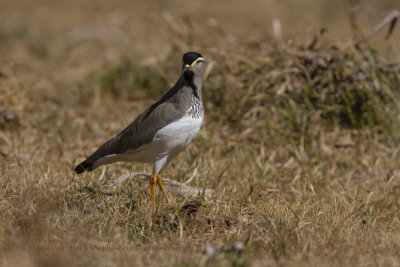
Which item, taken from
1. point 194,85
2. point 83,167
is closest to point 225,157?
point 194,85

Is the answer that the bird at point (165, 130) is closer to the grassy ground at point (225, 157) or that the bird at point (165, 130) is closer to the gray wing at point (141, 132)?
the gray wing at point (141, 132)

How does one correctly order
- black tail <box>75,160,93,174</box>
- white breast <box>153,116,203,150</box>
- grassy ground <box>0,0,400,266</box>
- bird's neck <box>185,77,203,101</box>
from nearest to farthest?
grassy ground <box>0,0,400,266</box> < white breast <box>153,116,203,150</box> < bird's neck <box>185,77,203,101</box> < black tail <box>75,160,93,174</box>

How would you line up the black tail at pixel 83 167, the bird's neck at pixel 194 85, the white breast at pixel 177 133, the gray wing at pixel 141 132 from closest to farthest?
the white breast at pixel 177 133 → the gray wing at pixel 141 132 → the bird's neck at pixel 194 85 → the black tail at pixel 83 167

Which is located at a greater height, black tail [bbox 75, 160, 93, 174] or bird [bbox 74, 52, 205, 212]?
bird [bbox 74, 52, 205, 212]

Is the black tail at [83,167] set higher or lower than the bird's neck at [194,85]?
lower

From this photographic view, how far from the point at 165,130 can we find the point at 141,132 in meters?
0.28

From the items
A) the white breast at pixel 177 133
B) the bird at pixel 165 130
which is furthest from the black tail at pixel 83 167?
the white breast at pixel 177 133

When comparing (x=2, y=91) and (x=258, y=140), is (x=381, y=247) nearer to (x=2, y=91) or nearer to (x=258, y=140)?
(x=258, y=140)

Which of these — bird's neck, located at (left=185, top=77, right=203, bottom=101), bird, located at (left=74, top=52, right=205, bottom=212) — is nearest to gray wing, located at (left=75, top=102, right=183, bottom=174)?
bird, located at (left=74, top=52, right=205, bottom=212)

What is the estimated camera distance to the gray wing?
4.33 metres

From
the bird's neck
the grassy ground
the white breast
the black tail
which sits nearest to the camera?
the grassy ground

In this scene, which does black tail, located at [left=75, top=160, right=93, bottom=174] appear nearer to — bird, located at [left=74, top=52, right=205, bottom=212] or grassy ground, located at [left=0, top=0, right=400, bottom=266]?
bird, located at [left=74, top=52, right=205, bottom=212]

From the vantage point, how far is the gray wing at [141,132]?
4.33 meters

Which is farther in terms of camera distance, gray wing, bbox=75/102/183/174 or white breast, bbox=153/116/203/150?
gray wing, bbox=75/102/183/174
